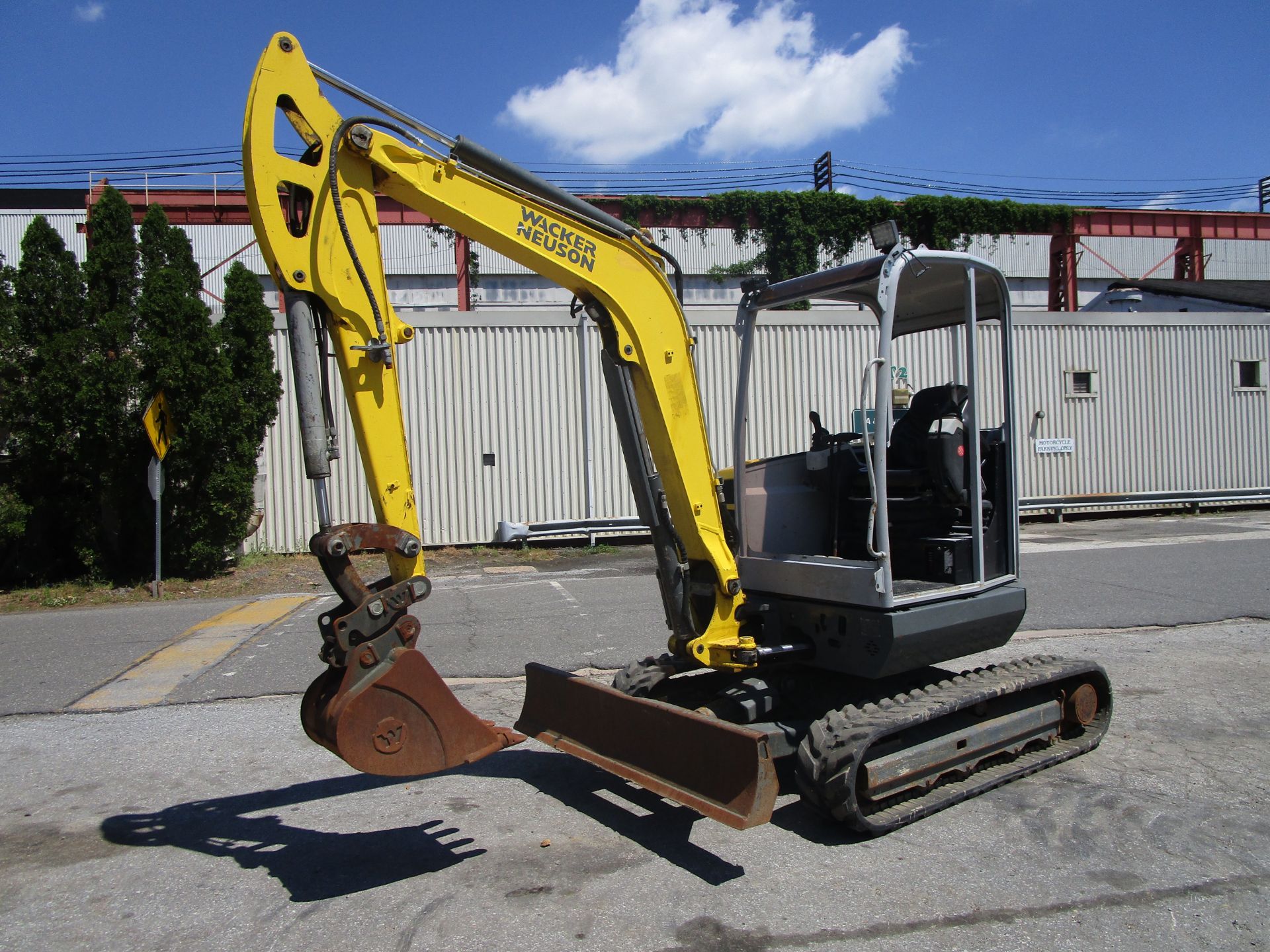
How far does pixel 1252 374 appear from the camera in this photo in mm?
19469

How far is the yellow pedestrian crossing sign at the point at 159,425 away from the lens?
38.5ft

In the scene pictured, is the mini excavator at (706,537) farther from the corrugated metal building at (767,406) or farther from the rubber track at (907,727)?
the corrugated metal building at (767,406)

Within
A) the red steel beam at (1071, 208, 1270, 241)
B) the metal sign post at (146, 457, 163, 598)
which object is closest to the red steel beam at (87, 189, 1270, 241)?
the red steel beam at (1071, 208, 1270, 241)

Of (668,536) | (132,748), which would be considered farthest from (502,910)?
(132,748)

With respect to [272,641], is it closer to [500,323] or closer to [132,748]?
[132,748]

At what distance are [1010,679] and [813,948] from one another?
2.24 metres

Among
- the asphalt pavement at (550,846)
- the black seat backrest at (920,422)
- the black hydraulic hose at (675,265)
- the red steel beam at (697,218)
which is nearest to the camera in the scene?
the asphalt pavement at (550,846)

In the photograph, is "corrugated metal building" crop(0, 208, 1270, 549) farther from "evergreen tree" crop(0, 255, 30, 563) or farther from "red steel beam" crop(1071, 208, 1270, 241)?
"red steel beam" crop(1071, 208, 1270, 241)

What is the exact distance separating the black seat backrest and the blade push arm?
1.13 m

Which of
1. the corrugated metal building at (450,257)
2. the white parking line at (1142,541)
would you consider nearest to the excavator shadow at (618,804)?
the white parking line at (1142,541)

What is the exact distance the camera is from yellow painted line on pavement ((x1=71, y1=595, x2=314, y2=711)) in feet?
23.1

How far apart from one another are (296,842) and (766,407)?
13623mm

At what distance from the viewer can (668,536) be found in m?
4.73

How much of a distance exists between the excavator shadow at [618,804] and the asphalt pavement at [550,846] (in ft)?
0.05
